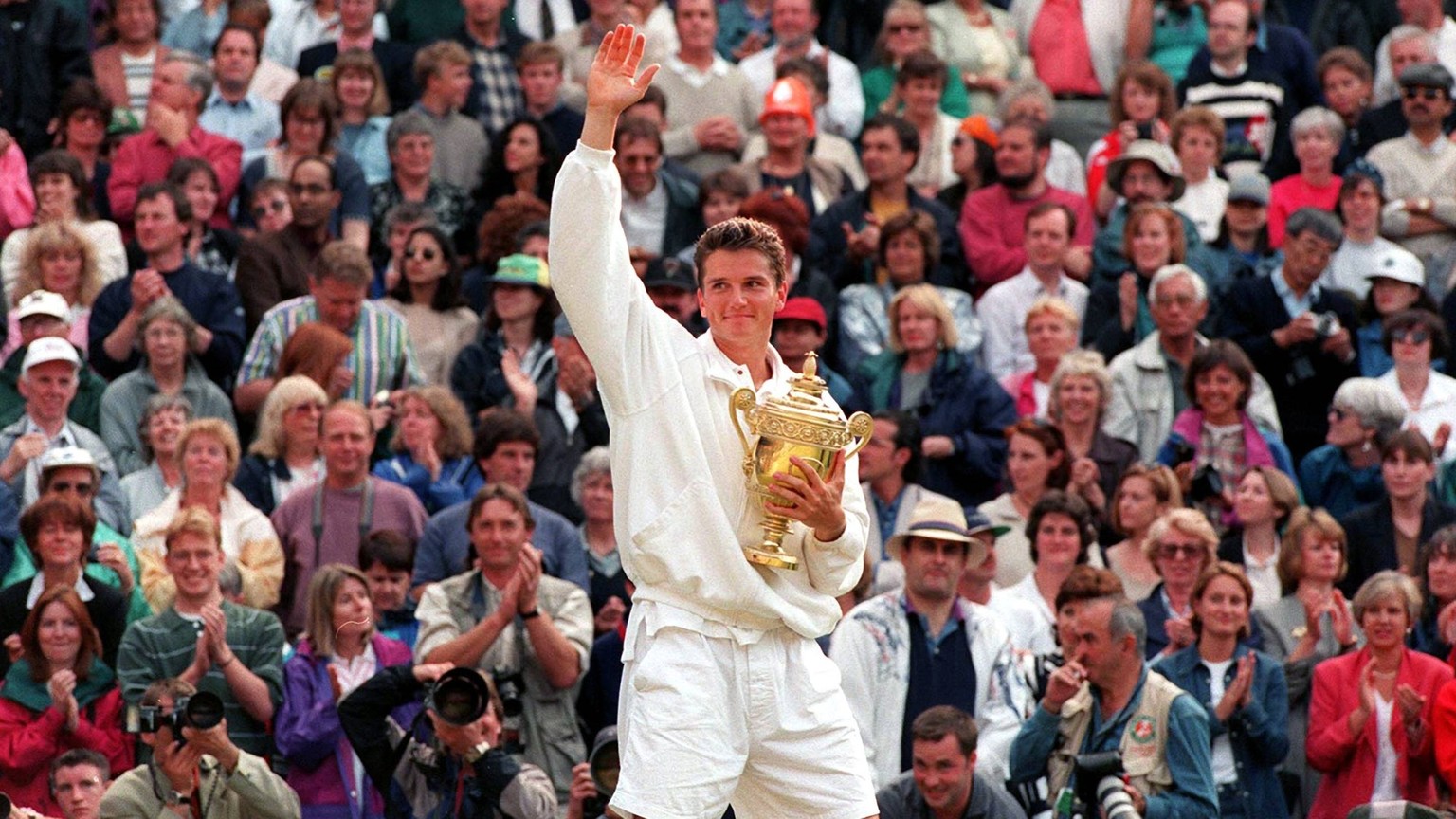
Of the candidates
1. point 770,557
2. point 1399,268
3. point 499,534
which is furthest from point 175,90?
point 770,557

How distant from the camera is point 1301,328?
1405cm

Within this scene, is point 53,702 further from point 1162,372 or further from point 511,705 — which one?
point 1162,372

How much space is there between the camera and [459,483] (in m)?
12.6

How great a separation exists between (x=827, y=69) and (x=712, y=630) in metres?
10.1

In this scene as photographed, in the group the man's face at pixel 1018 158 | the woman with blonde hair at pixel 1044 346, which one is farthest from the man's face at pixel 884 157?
the woman with blonde hair at pixel 1044 346

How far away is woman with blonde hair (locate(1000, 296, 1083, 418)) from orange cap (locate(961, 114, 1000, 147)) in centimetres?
213

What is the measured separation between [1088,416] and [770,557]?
642 cm

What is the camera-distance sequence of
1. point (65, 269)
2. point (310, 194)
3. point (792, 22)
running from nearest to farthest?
point (65, 269)
point (310, 194)
point (792, 22)

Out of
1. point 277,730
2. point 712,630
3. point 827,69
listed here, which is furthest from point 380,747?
Answer: point 827,69

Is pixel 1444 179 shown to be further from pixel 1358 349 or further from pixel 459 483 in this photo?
pixel 459 483

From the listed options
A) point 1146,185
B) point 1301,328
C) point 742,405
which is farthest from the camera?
point 1146,185

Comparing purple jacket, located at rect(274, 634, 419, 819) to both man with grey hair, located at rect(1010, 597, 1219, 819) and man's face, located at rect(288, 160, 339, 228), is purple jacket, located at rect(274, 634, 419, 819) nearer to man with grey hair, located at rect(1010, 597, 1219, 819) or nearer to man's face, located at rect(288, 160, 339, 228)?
man with grey hair, located at rect(1010, 597, 1219, 819)

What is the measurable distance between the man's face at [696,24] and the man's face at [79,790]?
24.0 ft

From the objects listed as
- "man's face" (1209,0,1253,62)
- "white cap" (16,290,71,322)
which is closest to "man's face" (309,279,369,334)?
"white cap" (16,290,71,322)
